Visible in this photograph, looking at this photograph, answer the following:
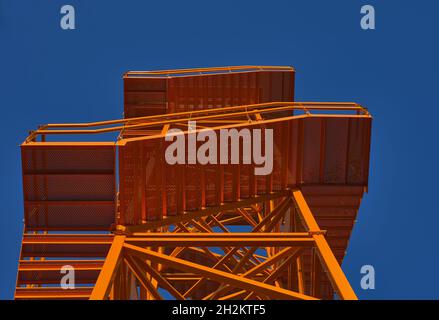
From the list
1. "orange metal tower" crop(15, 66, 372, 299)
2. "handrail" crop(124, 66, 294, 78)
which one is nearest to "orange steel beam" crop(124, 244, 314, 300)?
"orange metal tower" crop(15, 66, 372, 299)

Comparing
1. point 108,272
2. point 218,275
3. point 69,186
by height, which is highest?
point 69,186

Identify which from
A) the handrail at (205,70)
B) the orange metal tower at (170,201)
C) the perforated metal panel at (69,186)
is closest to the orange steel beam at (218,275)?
the orange metal tower at (170,201)

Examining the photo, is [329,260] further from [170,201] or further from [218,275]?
[170,201]

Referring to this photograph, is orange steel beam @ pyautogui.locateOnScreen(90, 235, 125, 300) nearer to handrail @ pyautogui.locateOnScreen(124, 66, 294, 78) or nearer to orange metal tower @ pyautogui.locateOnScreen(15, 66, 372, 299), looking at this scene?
orange metal tower @ pyautogui.locateOnScreen(15, 66, 372, 299)

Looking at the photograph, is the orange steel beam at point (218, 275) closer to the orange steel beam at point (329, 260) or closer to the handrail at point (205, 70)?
the orange steel beam at point (329, 260)

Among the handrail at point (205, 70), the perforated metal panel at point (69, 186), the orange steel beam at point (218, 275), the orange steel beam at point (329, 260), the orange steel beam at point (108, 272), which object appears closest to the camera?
the orange steel beam at point (108, 272)

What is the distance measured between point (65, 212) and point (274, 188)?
22.8 feet

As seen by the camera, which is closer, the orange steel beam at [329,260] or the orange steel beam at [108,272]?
the orange steel beam at [108,272]

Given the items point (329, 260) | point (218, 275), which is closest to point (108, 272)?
point (218, 275)

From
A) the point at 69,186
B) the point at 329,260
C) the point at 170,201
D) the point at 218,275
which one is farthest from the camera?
the point at 170,201

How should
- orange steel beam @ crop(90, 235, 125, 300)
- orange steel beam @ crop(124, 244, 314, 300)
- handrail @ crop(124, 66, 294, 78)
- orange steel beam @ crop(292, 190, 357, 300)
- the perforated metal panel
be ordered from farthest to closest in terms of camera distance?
handrail @ crop(124, 66, 294, 78) → the perforated metal panel → orange steel beam @ crop(124, 244, 314, 300) → orange steel beam @ crop(292, 190, 357, 300) → orange steel beam @ crop(90, 235, 125, 300)

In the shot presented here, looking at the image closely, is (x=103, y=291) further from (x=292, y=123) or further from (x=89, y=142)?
(x=292, y=123)
